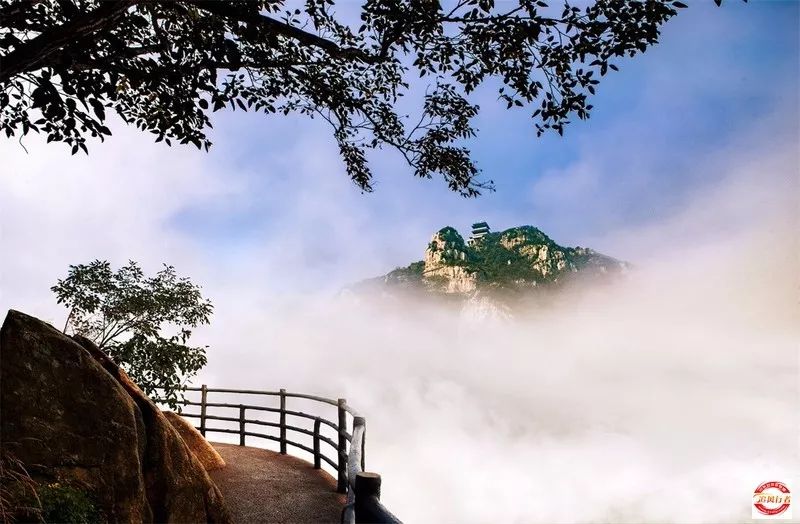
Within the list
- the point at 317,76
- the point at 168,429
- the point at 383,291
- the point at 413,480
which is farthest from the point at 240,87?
the point at 383,291

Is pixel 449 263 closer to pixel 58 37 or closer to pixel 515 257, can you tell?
pixel 515 257

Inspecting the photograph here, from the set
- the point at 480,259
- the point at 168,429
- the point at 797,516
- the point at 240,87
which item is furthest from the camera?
the point at 480,259

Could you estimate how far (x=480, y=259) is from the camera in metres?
142

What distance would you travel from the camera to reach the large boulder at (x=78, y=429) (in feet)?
14.1

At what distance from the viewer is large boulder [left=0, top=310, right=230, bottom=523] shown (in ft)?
14.1

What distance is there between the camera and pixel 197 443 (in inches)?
293

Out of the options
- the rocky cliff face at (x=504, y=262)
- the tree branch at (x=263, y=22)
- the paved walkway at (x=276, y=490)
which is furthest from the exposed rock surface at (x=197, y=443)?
the rocky cliff face at (x=504, y=262)

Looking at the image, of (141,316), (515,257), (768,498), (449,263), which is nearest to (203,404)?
(141,316)

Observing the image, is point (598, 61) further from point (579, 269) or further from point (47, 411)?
point (579, 269)

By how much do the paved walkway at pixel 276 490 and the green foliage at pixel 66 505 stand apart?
1.81 m

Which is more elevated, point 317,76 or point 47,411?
point 317,76

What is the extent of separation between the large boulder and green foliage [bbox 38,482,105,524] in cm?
8

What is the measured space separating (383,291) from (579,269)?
68.5 metres

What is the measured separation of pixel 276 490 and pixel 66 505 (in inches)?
117
